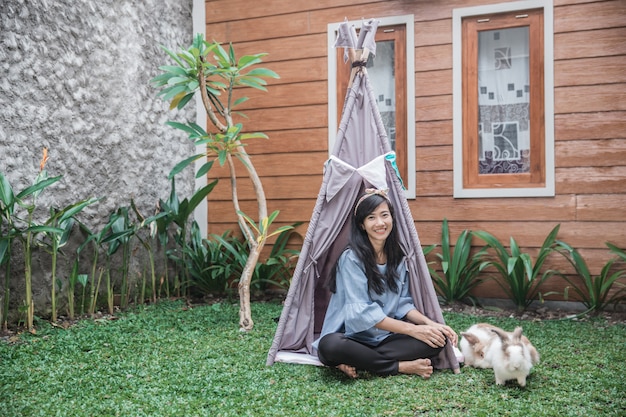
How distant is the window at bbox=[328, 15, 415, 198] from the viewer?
15.6 ft

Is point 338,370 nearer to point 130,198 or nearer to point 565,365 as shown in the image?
point 565,365

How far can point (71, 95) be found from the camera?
4145 millimetres

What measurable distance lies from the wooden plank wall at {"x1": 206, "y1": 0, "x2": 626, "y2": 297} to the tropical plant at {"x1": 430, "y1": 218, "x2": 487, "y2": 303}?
4.5 inches

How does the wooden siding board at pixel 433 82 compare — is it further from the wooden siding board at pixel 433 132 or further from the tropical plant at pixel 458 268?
the tropical plant at pixel 458 268

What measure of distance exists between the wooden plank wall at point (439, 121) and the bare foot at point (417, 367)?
6.74 ft

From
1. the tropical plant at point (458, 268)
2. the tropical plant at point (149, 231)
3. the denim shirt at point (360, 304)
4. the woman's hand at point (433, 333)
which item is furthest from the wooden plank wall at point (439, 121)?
the woman's hand at point (433, 333)

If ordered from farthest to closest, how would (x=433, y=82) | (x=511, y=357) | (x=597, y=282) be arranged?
(x=433, y=82)
(x=597, y=282)
(x=511, y=357)

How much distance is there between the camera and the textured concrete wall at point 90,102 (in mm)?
3732

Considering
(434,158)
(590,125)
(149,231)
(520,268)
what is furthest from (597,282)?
(149,231)

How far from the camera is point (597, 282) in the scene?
418 centimetres

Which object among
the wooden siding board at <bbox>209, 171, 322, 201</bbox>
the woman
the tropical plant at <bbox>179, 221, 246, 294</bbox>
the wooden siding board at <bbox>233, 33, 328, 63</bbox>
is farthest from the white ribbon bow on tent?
the wooden siding board at <bbox>233, 33, 328, 63</bbox>

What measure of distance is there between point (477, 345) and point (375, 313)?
2.13 ft

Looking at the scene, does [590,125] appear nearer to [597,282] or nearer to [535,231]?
[535,231]

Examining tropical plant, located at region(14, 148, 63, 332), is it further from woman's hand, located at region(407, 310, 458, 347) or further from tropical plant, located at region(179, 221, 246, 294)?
woman's hand, located at region(407, 310, 458, 347)
